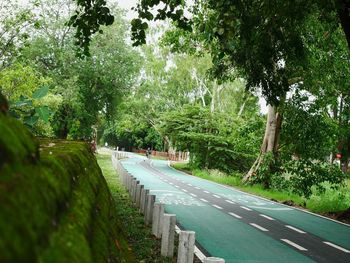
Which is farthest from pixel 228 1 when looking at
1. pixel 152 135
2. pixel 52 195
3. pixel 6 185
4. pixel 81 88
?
pixel 152 135

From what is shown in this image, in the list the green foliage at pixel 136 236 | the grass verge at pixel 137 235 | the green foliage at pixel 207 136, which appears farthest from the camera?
the green foliage at pixel 207 136

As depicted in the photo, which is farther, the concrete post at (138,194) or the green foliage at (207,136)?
the green foliage at (207,136)

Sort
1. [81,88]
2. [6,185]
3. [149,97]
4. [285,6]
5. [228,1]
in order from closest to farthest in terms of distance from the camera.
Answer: [6,185] → [228,1] → [285,6] → [81,88] → [149,97]

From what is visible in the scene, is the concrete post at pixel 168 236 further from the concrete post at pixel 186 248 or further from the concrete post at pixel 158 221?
the concrete post at pixel 186 248

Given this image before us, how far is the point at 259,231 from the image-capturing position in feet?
35.7

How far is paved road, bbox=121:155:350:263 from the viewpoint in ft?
27.6

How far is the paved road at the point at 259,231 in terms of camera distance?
8406 millimetres

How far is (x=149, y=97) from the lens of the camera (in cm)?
6025

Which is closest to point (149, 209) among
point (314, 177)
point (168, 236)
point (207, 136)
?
point (168, 236)

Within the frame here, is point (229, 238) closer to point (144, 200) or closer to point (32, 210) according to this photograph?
point (144, 200)

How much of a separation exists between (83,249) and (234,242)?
24.2 ft

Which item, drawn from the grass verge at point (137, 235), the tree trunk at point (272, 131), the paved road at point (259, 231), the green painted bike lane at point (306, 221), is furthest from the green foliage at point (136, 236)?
the tree trunk at point (272, 131)

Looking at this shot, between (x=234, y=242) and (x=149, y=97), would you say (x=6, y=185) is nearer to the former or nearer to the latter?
(x=234, y=242)

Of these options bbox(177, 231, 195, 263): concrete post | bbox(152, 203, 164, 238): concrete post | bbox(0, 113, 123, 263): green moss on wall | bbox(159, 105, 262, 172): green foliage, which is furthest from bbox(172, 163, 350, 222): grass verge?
bbox(0, 113, 123, 263): green moss on wall
